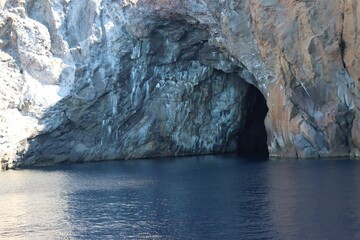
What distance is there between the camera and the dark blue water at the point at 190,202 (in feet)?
123

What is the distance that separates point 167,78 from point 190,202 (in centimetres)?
3898

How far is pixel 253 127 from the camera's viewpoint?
95.2 m

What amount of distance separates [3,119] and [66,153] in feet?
29.1

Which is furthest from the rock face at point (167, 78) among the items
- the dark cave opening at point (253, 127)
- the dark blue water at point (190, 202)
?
the dark blue water at point (190, 202)

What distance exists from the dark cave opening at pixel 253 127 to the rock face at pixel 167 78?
84 cm

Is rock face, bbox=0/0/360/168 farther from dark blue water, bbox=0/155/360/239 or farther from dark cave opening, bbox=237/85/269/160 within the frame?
dark blue water, bbox=0/155/360/239

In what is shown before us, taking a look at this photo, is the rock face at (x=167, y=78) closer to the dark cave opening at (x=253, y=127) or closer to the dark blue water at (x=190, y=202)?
the dark cave opening at (x=253, y=127)

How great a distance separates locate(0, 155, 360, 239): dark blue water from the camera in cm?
3747

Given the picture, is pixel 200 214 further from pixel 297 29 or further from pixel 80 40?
pixel 80 40

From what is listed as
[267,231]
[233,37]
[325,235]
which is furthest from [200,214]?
[233,37]

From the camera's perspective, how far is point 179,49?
266 ft

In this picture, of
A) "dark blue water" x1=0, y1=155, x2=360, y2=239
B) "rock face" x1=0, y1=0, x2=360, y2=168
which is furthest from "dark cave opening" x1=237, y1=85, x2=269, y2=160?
"dark blue water" x1=0, y1=155, x2=360, y2=239

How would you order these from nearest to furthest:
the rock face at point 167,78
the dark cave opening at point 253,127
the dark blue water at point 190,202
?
the dark blue water at point 190,202, the rock face at point 167,78, the dark cave opening at point 253,127

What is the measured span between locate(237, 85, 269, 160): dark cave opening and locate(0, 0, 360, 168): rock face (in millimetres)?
836
